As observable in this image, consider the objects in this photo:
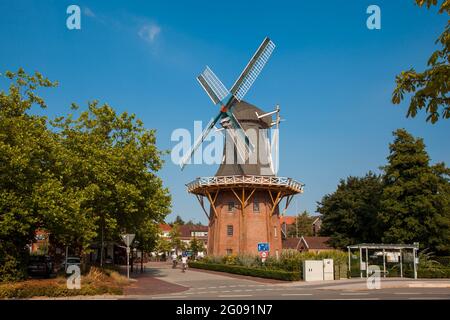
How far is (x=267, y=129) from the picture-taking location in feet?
172

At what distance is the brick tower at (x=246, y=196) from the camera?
47.7 meters

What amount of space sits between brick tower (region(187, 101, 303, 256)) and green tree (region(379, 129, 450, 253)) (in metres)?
10.7

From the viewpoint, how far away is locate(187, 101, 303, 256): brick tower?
47656 mm

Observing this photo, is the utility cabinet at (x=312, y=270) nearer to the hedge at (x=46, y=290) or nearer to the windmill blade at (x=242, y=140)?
the hedge at (x=46, y=290)

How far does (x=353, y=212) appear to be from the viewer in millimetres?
56312

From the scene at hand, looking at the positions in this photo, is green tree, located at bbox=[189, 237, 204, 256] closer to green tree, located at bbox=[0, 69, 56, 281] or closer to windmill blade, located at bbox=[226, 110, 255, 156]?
windmill blade, located at bbox=[226, 110, 255, 156]

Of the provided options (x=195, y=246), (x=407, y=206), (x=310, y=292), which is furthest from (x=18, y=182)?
→ (x=195, y=246)

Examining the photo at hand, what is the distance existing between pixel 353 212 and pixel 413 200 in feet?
32.7

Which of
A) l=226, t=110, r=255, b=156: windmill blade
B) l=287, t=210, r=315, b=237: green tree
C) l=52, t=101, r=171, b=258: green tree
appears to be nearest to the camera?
l=52, t=101, r=171, b=258: green tree

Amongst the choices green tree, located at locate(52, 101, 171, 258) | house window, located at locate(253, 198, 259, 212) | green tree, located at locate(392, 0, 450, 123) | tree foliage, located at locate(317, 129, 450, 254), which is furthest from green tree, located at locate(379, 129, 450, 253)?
green tree, located at locate(392, 0, 450, 123)

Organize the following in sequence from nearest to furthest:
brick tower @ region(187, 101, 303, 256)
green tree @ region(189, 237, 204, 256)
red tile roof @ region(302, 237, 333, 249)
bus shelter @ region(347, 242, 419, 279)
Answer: bus shelter @ region(347, 242, 419, 279)
brick tower @ region(187, 101, 303, 256)
red tile roof @ region(302, 237, 333, 249)
green tree @ region(189, 237, 204, 256)

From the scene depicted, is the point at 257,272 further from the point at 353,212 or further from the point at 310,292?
the point at 353,212
